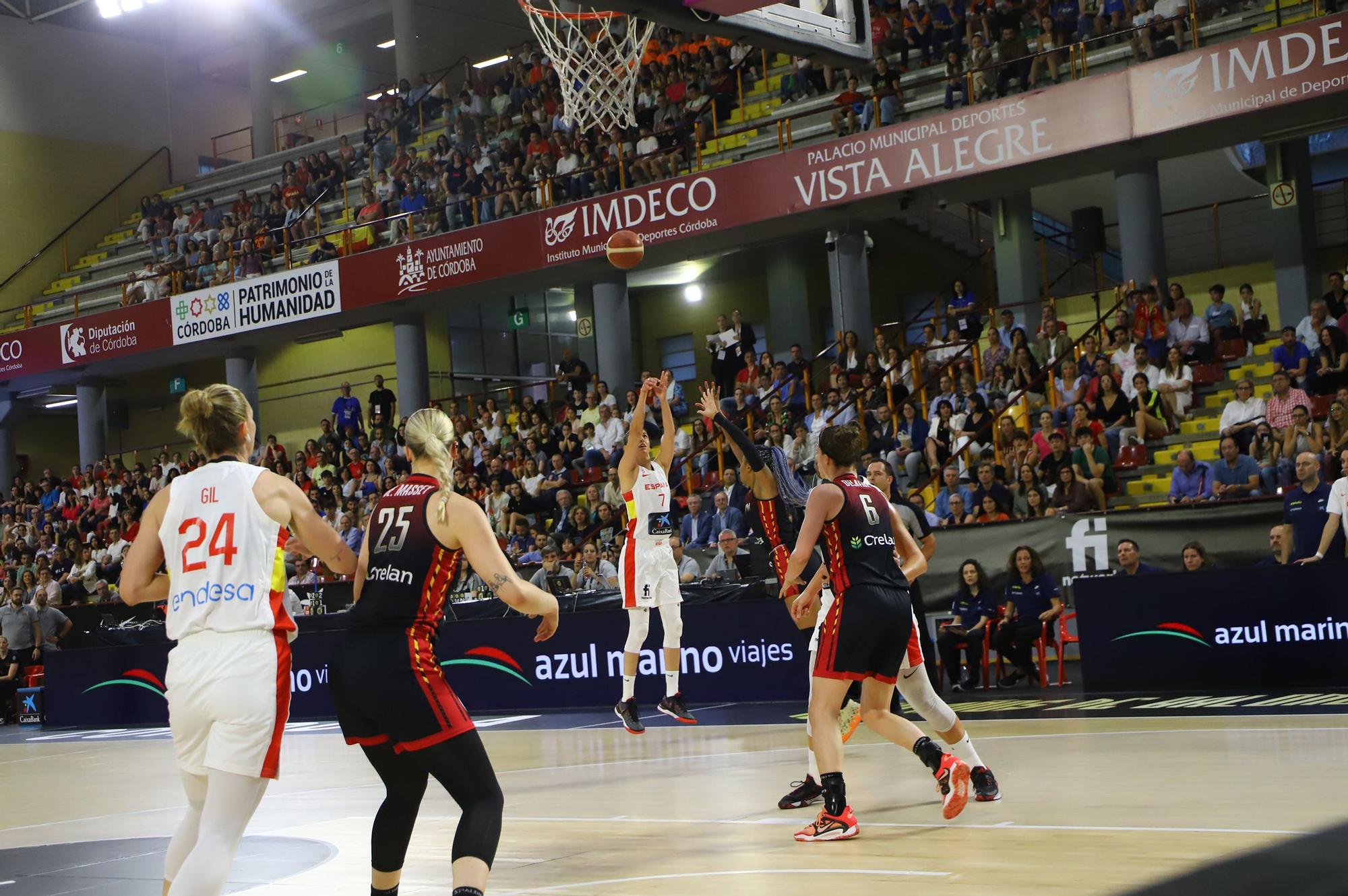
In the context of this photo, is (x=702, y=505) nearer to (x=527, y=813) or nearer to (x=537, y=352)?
(x=527, y=813)

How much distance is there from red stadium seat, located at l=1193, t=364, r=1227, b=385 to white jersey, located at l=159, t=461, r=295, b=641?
49.4ft

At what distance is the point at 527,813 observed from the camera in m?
8.32

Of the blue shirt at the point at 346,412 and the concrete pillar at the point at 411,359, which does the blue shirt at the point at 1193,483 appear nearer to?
the concrete pillar at the point at 411,359

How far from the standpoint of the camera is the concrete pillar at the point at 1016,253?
23.5 m

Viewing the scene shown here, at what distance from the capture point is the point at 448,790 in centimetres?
477

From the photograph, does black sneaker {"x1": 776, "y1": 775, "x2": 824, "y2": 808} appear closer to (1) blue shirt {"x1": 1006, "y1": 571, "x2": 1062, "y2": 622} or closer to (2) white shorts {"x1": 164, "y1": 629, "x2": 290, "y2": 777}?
(2) white shorts {"x1": 164, "y1": 629, "x2": 290, "y2": 777}

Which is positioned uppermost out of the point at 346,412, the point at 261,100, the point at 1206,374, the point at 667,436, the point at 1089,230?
the point at 261,100

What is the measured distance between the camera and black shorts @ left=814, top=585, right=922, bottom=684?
A: 22.0 feet

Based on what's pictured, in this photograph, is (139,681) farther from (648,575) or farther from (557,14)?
(557,14)

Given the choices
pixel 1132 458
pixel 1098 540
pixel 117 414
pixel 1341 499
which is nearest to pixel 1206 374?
pixel 1132 458

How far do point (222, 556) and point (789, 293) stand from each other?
936 inches

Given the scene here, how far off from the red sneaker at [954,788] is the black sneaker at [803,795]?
924 millimetres

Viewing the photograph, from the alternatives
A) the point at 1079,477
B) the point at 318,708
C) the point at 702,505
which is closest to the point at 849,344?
the point at 702,505

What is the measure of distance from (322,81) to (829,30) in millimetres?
32600
